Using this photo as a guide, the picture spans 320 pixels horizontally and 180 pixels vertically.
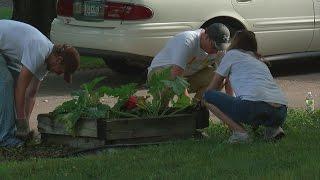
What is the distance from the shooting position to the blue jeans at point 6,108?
21.8 feet

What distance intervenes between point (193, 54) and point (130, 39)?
8.88 ft

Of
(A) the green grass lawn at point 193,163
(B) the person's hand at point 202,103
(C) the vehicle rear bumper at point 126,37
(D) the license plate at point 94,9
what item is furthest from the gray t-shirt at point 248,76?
(D) the license plate at point 94,9

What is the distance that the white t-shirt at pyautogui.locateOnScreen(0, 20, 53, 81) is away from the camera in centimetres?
645

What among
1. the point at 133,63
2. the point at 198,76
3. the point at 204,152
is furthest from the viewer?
the point at 133,63

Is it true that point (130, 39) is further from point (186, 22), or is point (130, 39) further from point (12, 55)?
point (12, 55)

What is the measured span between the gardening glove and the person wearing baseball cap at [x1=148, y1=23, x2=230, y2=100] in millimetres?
1166

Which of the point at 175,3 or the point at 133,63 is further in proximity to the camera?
the point at 133,63

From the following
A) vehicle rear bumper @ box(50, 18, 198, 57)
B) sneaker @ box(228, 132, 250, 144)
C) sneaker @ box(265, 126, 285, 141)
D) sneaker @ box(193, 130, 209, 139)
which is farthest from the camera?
vehicle rear bumper @ box(50, 18, 198, 57)

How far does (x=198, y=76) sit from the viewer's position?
7.67m

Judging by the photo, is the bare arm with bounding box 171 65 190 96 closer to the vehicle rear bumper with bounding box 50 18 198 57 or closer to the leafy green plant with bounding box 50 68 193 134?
the leafy green plant with bounding box 50 68 193 134

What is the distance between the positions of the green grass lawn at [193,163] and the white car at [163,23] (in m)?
3.51

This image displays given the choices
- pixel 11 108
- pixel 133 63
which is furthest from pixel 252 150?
pixel 133 63

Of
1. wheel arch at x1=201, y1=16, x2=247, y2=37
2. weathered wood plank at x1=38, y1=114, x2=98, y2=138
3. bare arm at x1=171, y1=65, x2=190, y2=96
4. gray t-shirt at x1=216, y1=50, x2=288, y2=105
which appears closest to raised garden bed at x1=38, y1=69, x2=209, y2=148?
weathered wood plank at x1=38, y1=114, x2=98, y2=138

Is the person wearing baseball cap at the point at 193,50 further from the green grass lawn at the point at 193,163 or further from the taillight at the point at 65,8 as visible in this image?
the taillight at the point at 65,8
